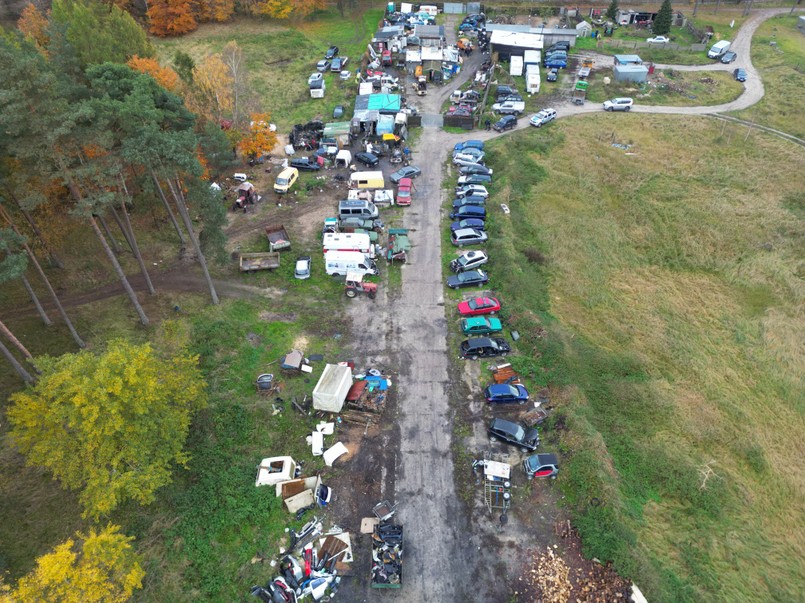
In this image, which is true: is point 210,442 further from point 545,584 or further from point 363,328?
point 545,584

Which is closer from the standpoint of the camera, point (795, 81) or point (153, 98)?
point (153, 98)

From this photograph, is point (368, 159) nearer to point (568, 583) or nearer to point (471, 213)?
point (471, 213)

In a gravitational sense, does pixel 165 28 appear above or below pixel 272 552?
above

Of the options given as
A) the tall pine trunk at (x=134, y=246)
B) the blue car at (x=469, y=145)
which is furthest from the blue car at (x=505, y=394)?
the blue car at (x=469, y=145)

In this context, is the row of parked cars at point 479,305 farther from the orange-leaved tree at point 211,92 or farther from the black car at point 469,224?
Result: the orange-leaved tree at point 211,92

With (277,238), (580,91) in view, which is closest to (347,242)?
(277,238)

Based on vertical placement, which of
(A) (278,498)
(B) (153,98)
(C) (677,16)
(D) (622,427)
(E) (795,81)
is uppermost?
(B) (153,98)

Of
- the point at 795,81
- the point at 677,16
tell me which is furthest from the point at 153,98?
the point at 677,16
